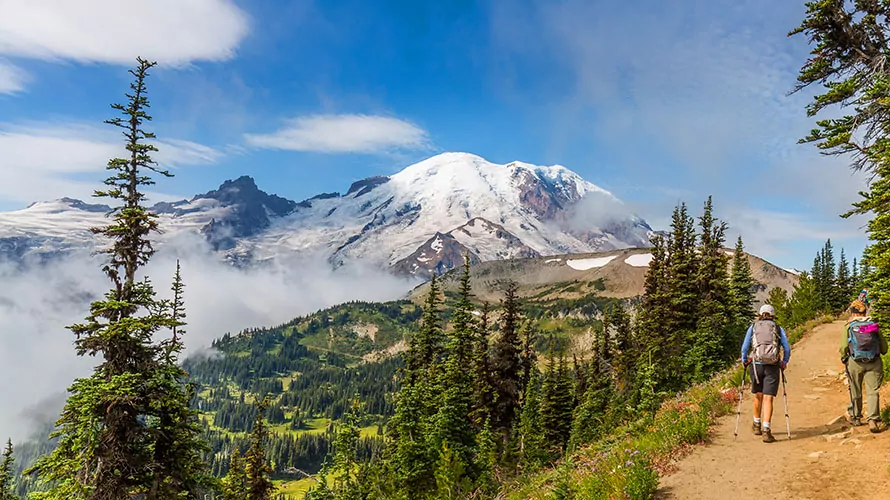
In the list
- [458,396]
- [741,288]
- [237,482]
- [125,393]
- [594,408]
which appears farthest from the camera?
[741,288]

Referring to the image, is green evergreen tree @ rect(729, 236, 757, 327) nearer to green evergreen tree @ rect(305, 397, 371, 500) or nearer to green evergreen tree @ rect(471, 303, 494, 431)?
green evergreen tree @ rect(471, 303, 494, 431)

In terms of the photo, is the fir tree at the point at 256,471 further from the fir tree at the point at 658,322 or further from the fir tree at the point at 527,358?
the fir tree at the point at 658,322

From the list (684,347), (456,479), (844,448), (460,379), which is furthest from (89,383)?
(684,347)

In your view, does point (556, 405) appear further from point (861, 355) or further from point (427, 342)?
point (861, 355)

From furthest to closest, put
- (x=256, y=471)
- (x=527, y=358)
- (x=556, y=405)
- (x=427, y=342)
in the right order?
(x=556, y=405)
(x=527, y=358)
(x=427, y=342)
(x=256, y=471)

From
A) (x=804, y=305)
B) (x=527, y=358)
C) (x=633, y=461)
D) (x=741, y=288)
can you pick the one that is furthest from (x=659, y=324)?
(x=633, y=461)

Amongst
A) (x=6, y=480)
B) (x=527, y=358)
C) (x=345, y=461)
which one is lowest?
(x=6, y=480)

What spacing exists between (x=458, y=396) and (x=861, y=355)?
79.3 ft

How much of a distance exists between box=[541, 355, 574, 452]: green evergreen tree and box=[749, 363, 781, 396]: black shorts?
34.4 m

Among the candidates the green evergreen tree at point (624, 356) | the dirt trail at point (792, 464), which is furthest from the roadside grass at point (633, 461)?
the green evergreen tree at point (624, 356)

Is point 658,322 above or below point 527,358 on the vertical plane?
above

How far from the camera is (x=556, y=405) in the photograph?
157ft

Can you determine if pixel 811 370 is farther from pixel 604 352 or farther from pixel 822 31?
pixel 604 352

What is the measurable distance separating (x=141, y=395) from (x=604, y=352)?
5457 cm
